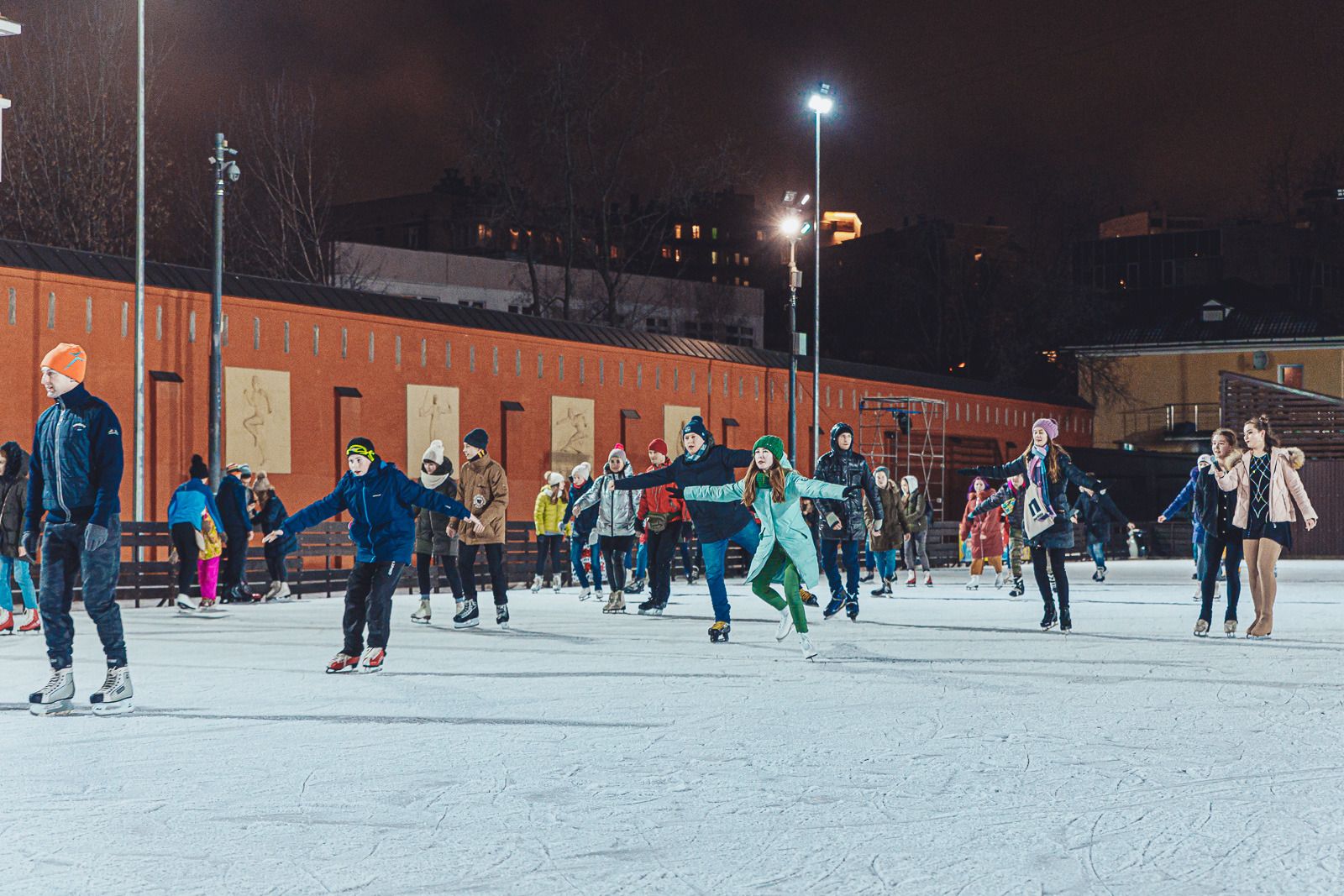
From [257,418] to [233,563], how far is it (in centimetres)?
820

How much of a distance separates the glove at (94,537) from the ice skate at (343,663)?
2.69 m

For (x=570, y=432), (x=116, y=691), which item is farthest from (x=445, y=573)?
(x=570, y=432)

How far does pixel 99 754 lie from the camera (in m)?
7.21

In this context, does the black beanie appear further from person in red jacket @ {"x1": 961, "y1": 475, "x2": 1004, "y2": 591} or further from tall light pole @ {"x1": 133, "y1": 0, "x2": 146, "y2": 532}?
person in red jacket @ {"x1": 961, "y1": 475, "x2": 1004, "y2": 591}

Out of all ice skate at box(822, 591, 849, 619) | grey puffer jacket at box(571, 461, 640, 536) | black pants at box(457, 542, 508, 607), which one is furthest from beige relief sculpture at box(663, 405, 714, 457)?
black pants at box(457, 542, 508, 607)

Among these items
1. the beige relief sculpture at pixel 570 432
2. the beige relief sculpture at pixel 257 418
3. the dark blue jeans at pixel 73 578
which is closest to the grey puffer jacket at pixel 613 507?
the dark blue jeans at pixel 73 578

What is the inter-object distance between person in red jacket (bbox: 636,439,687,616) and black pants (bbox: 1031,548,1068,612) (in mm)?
3354

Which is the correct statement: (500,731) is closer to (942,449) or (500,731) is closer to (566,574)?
(566,574)

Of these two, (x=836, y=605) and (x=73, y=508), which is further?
(x=836, y=605)

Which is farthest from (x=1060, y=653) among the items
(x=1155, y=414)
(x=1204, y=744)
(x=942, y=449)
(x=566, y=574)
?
(x=1155, y=414)

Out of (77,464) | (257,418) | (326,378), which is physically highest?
(326,378)

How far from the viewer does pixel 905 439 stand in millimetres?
45125

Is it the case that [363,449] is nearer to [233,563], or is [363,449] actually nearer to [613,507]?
[613,507]

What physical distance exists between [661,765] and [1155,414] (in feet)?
183
